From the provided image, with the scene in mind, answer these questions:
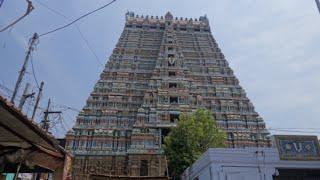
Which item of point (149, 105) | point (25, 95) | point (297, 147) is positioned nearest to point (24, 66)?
point (25, 95)

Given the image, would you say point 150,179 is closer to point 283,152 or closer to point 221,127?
point 283,152

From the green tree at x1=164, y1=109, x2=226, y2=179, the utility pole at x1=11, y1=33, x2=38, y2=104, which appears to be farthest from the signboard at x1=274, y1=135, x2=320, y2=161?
the utility pole at x1=11, y1=33, x2=38, y2=104

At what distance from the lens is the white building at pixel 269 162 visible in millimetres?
13727

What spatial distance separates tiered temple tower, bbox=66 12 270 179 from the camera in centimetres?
3344

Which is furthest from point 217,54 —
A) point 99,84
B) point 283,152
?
point 283,152

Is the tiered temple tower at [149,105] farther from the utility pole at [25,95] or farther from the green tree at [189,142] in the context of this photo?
the utility pole at [25,95]

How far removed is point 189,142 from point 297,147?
36.6 ft

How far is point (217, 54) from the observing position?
157ft

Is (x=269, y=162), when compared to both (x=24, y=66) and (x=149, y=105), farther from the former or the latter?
(x=149, y=105)

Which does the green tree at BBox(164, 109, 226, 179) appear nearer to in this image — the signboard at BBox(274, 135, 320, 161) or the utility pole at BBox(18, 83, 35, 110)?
the signboard at BBox(274, 135, 320, 161)

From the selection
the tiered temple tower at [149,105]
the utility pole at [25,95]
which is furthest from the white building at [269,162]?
the tiered temple tower at [149,105]

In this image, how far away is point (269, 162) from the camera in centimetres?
1390

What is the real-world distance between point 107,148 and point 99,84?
9.91m

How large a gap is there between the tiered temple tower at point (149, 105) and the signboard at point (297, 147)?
15.9 metres
